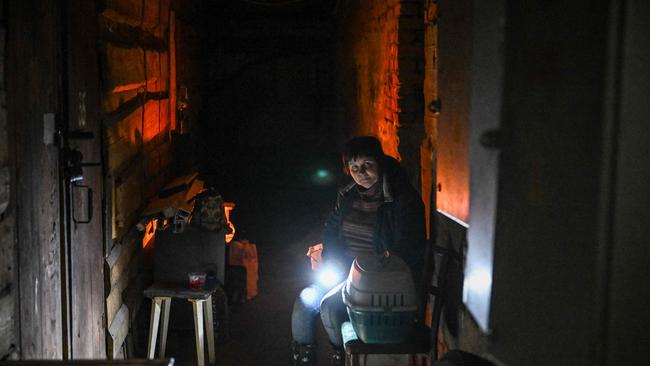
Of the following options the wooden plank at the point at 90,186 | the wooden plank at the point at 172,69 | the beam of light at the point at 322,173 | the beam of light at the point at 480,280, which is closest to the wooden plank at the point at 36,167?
the wooden plank at the point at 90,186

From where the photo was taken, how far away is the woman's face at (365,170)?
4973mm

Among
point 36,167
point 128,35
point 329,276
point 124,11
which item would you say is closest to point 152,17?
point 128,35

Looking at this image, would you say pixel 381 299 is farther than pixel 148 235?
No

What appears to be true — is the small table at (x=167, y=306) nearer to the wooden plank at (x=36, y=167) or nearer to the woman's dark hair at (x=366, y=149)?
the woman's dark hair at (x=366, y=149)

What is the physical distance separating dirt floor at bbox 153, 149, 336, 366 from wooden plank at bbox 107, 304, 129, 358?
65cm

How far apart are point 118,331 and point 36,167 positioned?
2.13 meters

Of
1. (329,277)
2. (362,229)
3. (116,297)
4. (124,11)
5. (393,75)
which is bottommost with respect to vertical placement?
(116,297)

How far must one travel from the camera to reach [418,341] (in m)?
4.33

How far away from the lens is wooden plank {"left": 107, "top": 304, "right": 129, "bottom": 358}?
4.96 metres

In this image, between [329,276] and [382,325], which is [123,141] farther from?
[382,325]

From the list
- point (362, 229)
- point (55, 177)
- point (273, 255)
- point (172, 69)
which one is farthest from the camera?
point (273, 255)

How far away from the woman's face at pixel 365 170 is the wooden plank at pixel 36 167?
1.97 meters

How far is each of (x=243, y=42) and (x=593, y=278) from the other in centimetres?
1258

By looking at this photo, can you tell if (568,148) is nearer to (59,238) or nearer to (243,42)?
(59,238)
